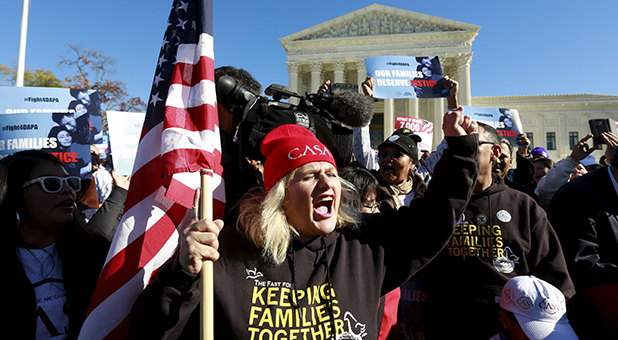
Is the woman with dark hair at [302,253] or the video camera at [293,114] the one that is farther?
the video camera at [293,114]

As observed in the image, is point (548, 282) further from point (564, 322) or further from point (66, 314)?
point (66, 314)

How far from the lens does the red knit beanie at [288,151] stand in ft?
6.10

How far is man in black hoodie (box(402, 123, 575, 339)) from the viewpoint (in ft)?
8.78

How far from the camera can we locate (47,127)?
15.3ft

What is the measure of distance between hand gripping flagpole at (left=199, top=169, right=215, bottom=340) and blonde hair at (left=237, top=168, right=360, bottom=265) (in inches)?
11.0

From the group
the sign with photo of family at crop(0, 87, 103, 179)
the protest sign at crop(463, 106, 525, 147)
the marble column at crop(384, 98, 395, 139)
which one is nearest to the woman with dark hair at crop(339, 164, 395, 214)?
the sign with photo of family at crop(0, 87, 103, 179)

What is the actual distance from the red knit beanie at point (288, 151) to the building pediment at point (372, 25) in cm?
4459

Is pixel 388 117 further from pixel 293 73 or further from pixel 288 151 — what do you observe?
pixel 288 151

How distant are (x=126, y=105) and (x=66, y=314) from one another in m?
30.2

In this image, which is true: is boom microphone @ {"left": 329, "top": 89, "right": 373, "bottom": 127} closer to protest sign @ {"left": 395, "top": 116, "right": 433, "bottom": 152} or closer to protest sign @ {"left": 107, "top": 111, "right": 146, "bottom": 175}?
protest sign @ {"left": 107, "top": 111, "right": 146, "bottom": 175}

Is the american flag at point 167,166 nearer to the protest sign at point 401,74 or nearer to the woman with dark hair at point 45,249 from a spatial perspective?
the woman with dark hair at point 45,249

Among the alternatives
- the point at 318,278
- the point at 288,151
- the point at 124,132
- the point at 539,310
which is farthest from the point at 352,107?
the point at 124,132

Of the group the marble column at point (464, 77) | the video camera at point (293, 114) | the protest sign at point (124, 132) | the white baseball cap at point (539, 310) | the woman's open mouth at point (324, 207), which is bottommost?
the white baseball cap at point (539, 310)

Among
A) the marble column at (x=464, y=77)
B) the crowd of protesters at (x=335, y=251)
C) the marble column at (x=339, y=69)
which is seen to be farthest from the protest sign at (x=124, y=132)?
the marble column at (x=464, y=77)
